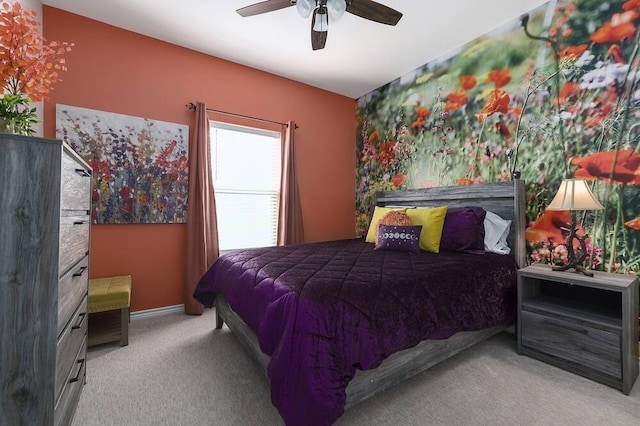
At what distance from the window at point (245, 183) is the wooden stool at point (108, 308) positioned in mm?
1148

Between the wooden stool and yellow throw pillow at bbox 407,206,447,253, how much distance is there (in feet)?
8.42

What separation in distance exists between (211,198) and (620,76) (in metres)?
3.68

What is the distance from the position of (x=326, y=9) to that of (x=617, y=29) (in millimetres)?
2153

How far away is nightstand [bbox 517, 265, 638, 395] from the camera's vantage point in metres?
1.63

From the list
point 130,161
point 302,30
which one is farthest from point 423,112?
point 130,161

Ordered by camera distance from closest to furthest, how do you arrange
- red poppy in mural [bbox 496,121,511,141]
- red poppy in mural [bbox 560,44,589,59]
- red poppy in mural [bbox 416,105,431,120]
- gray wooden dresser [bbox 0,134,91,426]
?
gray wooden dresser [bbox 0,134,91,426], red poppy in mural [bbox 560,44,589,59], red poppy in mural [bbox 496,121,511,141], red poppy in mural [bbox 416,105,431,120]

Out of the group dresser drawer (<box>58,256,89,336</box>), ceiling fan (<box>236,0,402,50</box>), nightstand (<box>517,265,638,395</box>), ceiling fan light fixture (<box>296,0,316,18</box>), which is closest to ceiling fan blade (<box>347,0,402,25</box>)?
ceiling fan (<box>236,0,402,50</box>)

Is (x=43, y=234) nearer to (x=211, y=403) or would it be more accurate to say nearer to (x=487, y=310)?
(x=211, y=403)

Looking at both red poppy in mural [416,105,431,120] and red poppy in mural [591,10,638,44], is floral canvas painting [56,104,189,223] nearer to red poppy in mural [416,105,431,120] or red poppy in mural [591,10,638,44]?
red poppy in mural [416,105,431,120]

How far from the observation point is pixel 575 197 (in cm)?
185

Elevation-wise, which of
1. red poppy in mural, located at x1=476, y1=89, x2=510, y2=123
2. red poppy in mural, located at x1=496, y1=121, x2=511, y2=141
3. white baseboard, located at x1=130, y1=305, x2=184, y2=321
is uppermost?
red poppy in mural, located at x1=476, y1=89, x2=510, y2=123

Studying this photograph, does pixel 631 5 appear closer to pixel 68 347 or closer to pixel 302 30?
pixel 302 30

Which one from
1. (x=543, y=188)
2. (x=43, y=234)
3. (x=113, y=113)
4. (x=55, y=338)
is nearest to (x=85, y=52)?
(x=113, y=113)

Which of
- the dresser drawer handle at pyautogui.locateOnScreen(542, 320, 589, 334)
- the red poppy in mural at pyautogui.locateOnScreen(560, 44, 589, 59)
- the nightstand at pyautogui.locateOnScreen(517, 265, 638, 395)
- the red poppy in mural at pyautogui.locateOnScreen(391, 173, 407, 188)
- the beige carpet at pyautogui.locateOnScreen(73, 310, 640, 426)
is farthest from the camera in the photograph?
the red poppy in mural at pyautogui.locateOnScreen(391, 173, 407, 188)
